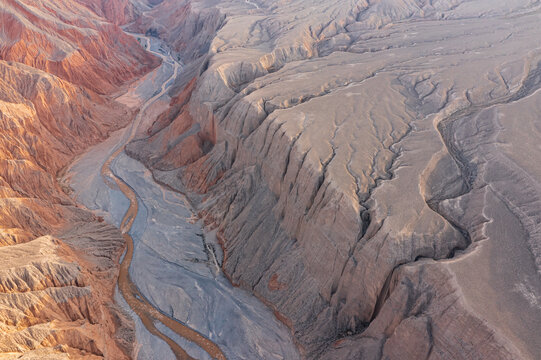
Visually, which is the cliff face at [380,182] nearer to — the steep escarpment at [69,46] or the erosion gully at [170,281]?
the erosion gully at [170,281]

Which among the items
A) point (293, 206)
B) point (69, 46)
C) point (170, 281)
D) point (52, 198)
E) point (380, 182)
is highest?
point (69, 46)

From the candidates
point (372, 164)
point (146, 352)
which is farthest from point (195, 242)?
point (372, 164)

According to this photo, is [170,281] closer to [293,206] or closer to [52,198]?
[293,206]

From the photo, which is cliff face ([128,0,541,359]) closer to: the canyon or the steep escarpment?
the canyon

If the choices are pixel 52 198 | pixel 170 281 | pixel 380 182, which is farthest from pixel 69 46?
pixel 380 182

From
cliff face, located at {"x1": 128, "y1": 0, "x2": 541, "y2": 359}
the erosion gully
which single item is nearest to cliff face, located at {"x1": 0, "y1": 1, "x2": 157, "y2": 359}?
the erosion gully
